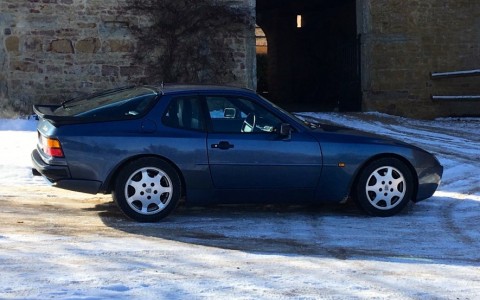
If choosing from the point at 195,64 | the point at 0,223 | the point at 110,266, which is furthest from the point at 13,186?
the point at 195,64

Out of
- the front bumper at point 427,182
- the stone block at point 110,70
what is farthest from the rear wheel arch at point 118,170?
the stone block at point 110,70

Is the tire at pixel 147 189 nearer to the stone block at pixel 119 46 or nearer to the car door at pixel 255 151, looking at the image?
the car door at pixel 255 151

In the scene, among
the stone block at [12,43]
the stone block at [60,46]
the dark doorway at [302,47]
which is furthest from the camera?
the dark doorway at [302,47]

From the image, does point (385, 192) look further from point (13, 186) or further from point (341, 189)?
point (13, 186)

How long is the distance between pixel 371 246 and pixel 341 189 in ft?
3.56

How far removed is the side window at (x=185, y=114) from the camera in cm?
671

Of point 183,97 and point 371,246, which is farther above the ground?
point 183,97

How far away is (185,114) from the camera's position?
6770 millimetres

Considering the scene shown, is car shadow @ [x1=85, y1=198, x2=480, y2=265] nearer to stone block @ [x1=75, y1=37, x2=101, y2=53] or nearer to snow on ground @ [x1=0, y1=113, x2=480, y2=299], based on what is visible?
snow on ground @ [x1=0, y1=113, x2=480, y2=299]

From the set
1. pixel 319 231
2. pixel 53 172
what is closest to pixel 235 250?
pixel 319 231

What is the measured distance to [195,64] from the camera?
1541 cm

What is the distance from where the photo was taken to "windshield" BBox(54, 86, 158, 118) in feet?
21.9

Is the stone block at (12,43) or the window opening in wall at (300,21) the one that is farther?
the window opening in wall at (300,21)

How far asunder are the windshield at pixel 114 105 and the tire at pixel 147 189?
56 cm
